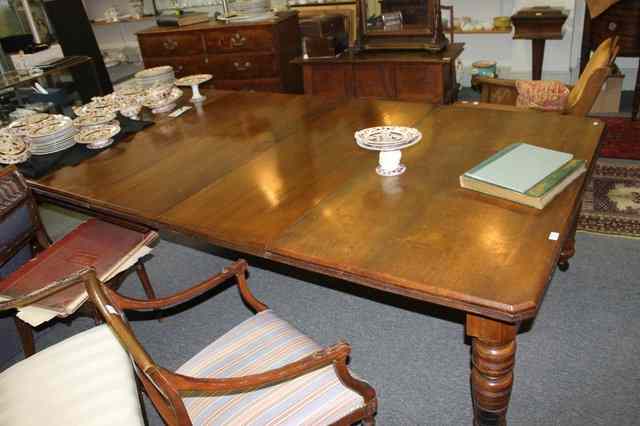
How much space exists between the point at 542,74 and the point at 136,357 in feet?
14.0

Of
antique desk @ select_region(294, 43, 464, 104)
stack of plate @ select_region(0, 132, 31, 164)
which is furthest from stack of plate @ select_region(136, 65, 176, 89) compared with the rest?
antique desk @ select_region(294, 43, 464, 104)

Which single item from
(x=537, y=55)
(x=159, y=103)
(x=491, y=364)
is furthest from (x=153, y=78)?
(x=537, y=55)

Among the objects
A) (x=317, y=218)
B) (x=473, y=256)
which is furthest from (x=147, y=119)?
(x=473, y=256)

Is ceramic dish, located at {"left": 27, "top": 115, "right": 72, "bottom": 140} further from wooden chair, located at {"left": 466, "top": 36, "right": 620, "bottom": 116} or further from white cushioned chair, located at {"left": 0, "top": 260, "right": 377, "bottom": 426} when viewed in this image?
wooden chair, located at {"left": 466, "top": 36, "right": 620, "bottom": 116}

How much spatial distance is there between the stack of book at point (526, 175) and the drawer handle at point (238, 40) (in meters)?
3.04

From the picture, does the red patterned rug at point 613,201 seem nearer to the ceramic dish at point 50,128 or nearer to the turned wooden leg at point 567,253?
the turned wooden leg at point 567,253

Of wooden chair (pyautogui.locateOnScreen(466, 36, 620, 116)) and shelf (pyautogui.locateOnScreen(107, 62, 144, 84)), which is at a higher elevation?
wooden chair (pyautogui.locateOnScreen(466, 36, 620, 116))

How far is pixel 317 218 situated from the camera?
1.46 m

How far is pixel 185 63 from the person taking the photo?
438cm

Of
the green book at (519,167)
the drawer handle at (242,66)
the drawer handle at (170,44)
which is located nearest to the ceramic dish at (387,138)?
the green book at (519,167)

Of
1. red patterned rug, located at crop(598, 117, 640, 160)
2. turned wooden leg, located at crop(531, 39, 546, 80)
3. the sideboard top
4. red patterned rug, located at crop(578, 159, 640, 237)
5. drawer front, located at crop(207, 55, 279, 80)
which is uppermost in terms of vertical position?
the sideboard top

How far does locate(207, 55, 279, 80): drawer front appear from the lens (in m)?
4.15

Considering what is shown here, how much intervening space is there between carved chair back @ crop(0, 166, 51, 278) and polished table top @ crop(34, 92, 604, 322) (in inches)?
3.2

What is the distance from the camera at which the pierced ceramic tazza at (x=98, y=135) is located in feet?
7.39
